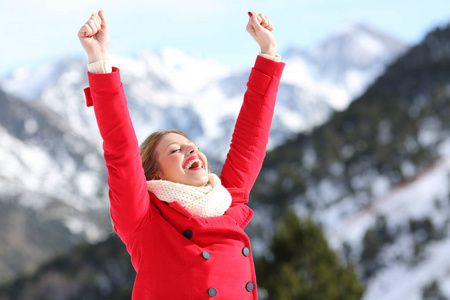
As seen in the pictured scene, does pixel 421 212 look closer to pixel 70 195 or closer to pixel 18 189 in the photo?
pixel 18 189

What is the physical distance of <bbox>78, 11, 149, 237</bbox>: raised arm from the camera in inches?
101

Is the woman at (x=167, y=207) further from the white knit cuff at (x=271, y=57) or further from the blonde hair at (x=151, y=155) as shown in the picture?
the white knit cuff at (x=271, y=57)

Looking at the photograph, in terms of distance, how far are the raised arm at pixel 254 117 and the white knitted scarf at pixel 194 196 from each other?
0.36 metres

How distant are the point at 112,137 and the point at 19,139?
20497 centimetres

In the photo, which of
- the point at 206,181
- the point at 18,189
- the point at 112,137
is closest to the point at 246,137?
the point at 206,181

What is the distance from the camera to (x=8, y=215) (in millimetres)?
123938

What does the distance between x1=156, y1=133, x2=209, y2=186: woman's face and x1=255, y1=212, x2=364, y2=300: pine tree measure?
1543 centimetres

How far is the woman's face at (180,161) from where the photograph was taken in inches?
113

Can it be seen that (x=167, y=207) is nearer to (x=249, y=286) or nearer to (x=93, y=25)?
(x=249, y=286)

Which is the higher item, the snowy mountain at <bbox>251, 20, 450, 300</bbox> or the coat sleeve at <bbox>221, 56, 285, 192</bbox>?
the snowy mountain at <bbox>251, 20, 450, 300</bbox>

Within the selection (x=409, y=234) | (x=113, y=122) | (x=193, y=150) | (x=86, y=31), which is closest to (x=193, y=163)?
(x=193, y=150)

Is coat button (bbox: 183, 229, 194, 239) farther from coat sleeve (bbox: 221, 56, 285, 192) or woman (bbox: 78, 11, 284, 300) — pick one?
coat sleeve (bbox: 221, 56, 285, 192)

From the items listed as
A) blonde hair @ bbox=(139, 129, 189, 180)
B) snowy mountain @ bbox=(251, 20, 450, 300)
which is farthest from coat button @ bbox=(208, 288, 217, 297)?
snowy mountain @ bbox=(251, 20, 450, 300)

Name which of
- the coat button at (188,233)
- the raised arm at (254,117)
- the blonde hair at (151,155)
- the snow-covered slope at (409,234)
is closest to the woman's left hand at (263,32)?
the raised arm at (254,117)
